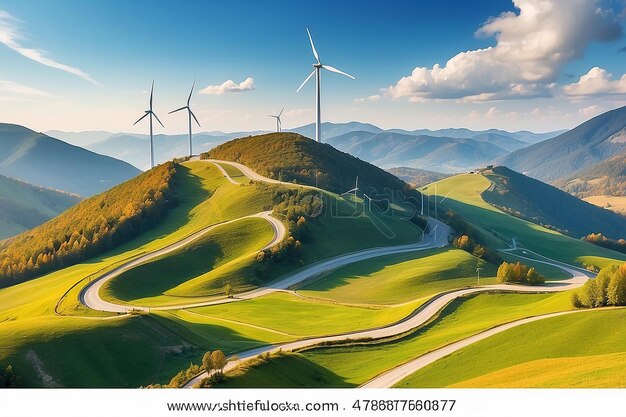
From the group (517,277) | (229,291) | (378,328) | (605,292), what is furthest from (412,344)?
(229,291)

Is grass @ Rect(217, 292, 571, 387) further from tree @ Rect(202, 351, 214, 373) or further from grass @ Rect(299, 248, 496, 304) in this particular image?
grass @ Rect(299, 248, 496, 304)

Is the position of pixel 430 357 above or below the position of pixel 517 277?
above

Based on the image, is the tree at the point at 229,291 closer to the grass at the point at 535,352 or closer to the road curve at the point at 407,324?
the road curve at the point at 407,324

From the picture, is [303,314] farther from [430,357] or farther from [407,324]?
[430,357]

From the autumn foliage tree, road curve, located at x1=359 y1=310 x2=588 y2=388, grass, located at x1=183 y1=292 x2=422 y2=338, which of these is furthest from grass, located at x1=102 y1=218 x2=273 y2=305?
road curve, located at x1=359 y1=310 x2=588 y2=388

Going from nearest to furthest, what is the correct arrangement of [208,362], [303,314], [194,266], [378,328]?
[208,362]
[378,328]
[303,314]
[194,266]

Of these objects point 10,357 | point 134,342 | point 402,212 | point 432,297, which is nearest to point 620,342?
point 432,297

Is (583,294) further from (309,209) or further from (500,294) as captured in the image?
(309,209)
